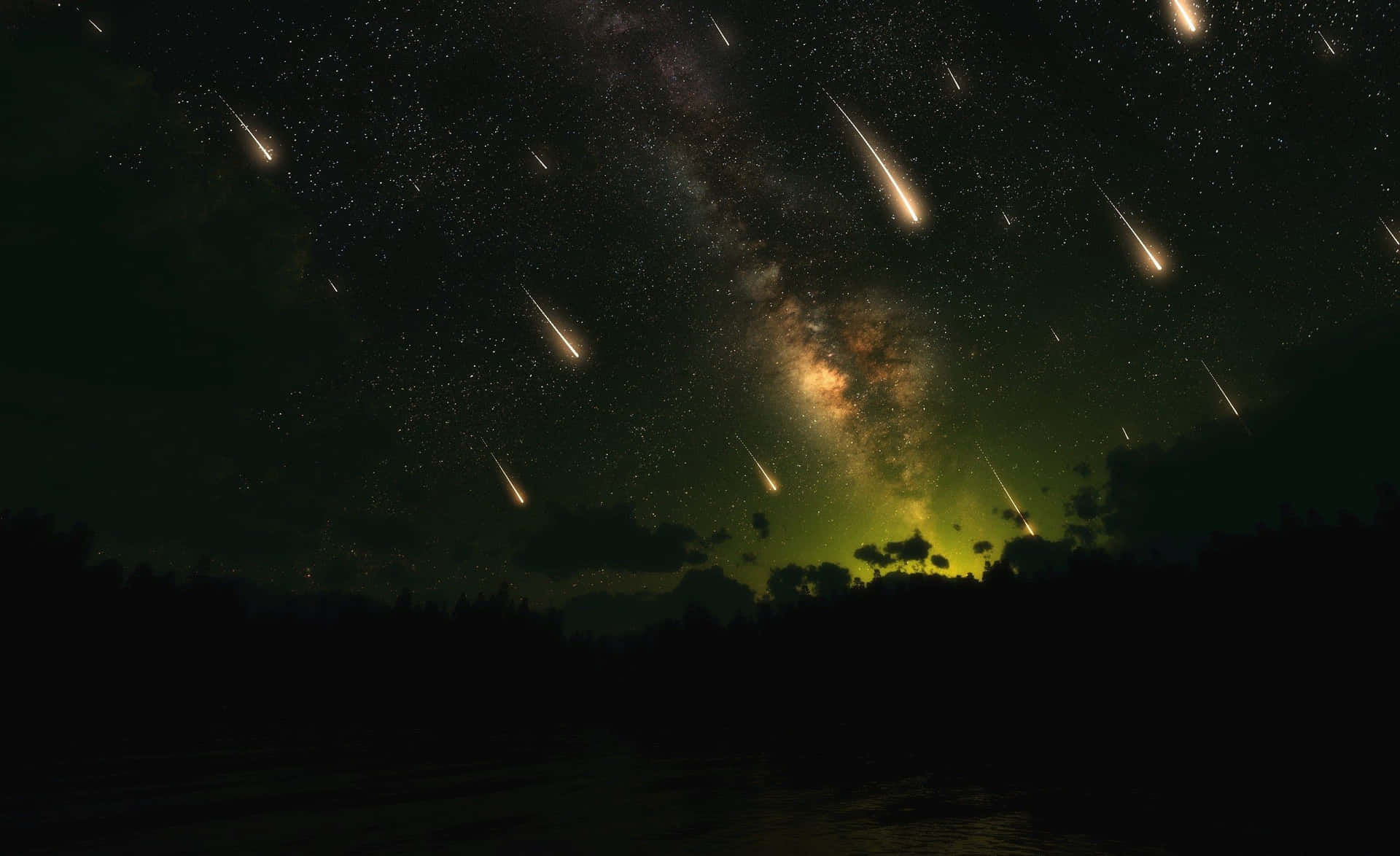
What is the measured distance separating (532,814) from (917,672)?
105049mm

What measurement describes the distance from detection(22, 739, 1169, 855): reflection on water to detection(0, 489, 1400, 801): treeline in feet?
35.2

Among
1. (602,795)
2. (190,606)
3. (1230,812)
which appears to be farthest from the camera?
(190,606)

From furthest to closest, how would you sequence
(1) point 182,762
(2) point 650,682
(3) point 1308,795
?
(2) point 650,682 → (1) point 182,762 → (3) point 1308,795

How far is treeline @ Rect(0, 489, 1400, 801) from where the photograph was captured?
40.2m

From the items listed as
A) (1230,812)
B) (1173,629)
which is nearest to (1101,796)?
(1230,812)

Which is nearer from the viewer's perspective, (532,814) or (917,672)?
(532,814)

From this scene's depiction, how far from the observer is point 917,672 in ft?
370

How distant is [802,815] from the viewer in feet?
54.6

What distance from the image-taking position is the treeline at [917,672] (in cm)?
4022

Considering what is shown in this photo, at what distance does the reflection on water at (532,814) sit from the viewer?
1350 centimetres

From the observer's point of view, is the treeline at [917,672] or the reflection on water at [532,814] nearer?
the reflection on water at [532,814]

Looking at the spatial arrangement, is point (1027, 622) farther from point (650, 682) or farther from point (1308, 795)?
point (1308, 795)

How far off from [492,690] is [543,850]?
450 ft

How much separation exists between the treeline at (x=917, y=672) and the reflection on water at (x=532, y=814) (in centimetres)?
1074
